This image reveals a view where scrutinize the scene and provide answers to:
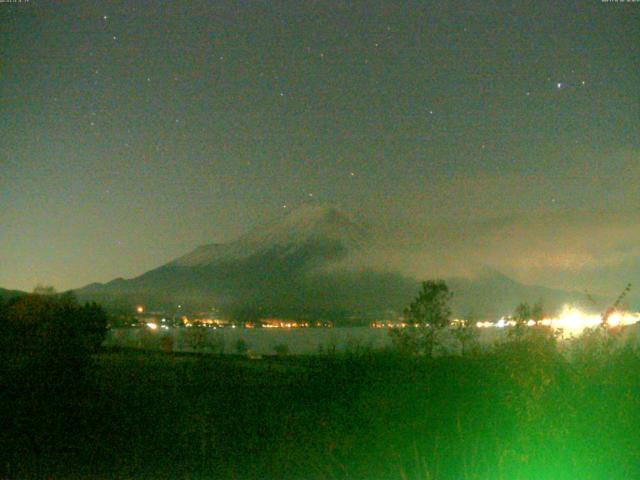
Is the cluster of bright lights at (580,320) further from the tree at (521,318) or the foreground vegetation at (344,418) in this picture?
the tree at (521,318)

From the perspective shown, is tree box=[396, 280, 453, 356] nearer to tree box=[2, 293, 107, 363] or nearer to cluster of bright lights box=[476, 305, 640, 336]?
tree box=[2, 293, 107, 363]

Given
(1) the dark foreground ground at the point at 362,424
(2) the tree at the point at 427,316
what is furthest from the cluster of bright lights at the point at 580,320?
(2) the tree at the point at 427,316

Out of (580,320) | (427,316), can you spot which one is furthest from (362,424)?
(427,316)

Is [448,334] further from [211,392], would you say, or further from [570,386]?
[570,386]

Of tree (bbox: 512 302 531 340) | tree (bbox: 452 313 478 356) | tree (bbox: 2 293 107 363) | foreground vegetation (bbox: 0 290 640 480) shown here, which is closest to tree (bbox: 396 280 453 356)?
tree (bbox: 452 313 478 356)

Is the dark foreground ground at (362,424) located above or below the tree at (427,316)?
below

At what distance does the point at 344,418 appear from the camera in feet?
41.5

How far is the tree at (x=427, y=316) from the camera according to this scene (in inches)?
1020

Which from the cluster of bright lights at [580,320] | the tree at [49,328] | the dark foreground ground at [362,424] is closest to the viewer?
the dark foreground ground at [362,424]

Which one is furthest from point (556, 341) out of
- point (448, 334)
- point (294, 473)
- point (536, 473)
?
point (448, 334)

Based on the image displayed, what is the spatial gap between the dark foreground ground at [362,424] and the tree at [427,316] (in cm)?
958

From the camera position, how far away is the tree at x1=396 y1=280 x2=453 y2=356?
2591 centimetres

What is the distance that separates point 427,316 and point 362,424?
1457 centimetres

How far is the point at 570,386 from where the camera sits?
30.1 ft
